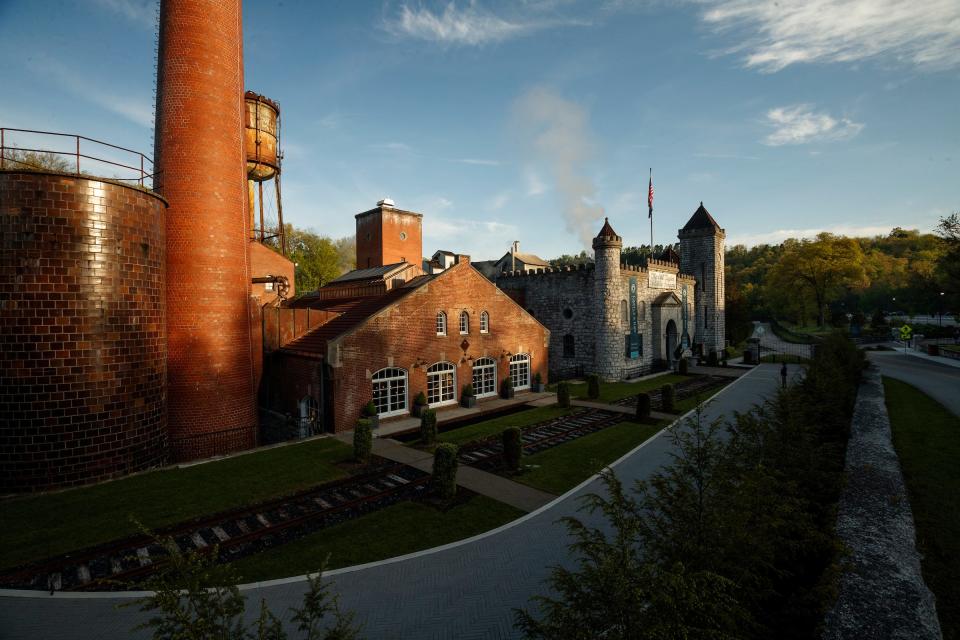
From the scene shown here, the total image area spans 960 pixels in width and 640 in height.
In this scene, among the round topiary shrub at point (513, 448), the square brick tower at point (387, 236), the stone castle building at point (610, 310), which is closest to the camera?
the round topiary shrub at point (513, 448)

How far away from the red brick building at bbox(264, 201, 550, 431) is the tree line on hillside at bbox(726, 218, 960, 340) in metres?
35.9

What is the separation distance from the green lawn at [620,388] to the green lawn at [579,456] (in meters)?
6.17

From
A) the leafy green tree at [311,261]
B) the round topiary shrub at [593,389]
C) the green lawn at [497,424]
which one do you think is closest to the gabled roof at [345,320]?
the green lawn at [497,424]

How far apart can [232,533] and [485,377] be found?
16.6m

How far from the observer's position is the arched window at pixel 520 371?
2741cm

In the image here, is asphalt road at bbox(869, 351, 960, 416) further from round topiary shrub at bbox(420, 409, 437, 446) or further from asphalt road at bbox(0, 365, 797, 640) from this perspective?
round topiary shrub at bbox(420, 409, 437, 446)

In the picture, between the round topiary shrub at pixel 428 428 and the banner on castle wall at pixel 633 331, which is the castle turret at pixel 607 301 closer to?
the banner on castle wall at pixel 633 331

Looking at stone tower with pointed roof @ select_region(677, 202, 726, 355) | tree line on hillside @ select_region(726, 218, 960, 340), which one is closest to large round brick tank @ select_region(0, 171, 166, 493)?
stone tower with pointed roof @ select_region(677, 202, 726, 355)

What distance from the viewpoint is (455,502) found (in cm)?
1203

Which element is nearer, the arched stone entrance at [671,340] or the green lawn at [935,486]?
the green lawn at [935,486]

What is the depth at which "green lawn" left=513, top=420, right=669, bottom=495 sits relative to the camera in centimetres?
1362

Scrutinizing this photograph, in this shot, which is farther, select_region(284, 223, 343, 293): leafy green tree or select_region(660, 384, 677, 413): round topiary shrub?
select_region(284, 223, 343, 293): leafy green tree

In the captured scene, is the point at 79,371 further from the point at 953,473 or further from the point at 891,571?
the point at 953,473

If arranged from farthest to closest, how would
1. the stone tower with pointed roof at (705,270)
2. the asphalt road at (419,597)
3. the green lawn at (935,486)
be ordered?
the stone tower with pointed roof at (705,270)
the asphalt road at (419,597)
the green lawn at (935,486)
